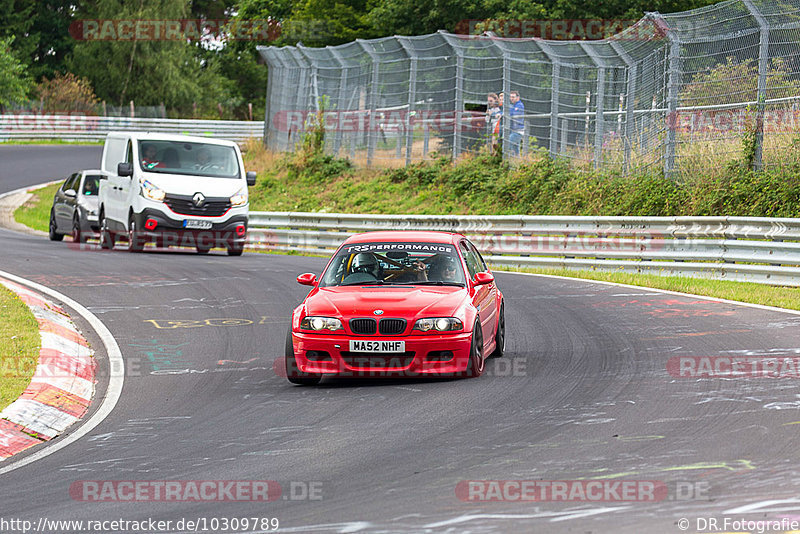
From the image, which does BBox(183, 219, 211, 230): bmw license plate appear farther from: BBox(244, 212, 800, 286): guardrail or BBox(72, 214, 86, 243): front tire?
BBox(72, 214, 86, 243): front tire

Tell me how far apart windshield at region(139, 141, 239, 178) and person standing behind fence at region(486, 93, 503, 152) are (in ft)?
21.7

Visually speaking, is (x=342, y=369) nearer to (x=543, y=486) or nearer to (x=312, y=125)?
(x=543, y=486)

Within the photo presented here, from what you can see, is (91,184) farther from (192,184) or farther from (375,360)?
(375,360)

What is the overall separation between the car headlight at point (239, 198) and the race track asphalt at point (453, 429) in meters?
8.00

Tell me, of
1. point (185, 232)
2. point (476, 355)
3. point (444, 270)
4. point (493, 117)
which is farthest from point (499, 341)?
point (493, 117)

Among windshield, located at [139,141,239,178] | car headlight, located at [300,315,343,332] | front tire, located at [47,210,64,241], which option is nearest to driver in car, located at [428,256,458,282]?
car headlight, located at [300,315,343,332]

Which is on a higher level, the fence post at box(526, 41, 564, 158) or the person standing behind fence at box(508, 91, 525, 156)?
the fence post at box(526, 41, 564, 158)

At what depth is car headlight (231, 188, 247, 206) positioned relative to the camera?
71.5 feet

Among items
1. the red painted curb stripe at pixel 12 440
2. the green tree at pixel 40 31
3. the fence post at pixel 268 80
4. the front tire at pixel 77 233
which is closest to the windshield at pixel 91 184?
the front tire at pixel 77 233

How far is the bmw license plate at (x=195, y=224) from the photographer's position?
838 inches

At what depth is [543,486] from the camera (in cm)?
603

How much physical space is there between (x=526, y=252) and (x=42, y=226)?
55.9 ft

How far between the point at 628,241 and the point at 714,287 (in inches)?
116

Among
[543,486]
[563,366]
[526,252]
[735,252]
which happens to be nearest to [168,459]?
[543,486]
